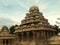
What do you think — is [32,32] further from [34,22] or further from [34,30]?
[34,22]

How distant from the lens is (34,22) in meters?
41.3

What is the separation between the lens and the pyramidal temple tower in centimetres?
→ 3816

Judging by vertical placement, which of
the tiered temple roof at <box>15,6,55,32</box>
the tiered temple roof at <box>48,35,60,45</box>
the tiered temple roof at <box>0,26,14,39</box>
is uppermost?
the tiered temple roof at <box>15,6,55,32</box>

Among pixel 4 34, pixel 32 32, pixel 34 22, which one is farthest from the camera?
pixel 4 34

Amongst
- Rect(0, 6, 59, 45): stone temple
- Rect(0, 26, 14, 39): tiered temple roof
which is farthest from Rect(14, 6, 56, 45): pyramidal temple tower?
Rect(0, 26, 14, 39): tiered temple roof

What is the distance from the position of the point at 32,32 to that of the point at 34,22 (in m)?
3.43

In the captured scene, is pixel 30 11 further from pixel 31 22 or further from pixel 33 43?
pixel 33 43

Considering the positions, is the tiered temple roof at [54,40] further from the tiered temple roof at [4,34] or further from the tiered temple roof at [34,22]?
the tiered temple roof at [4,34]

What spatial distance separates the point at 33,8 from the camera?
146ft

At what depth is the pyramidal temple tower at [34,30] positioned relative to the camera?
125ft

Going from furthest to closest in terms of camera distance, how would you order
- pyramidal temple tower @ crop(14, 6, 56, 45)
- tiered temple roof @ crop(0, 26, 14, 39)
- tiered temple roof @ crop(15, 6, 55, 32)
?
tiered temple roof @ crop(0, 26, 14, 39), tiered temple roof @ crop(15, 6, 55, 32), pyramidal temple tower @ crop(14, 6, 56, 45)

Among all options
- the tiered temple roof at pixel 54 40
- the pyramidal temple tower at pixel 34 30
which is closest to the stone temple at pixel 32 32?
the pyramidal temple tower at pixel 34 30

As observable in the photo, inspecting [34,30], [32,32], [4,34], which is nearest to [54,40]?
[34,30]

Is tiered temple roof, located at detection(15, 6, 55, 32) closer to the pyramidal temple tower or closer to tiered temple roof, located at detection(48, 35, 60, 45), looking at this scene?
the pyramidal temple tower
